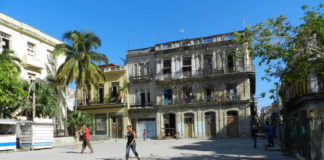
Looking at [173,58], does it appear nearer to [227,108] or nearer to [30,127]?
[227,108]

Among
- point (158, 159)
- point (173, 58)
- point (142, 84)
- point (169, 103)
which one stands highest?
point (173, 58)

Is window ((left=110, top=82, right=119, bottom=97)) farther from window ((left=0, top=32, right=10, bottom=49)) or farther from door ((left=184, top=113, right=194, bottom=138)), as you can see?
window ((left=0, top=32, right=10, bottom=49))

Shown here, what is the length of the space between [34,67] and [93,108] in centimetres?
1219

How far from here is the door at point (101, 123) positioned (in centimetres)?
4131

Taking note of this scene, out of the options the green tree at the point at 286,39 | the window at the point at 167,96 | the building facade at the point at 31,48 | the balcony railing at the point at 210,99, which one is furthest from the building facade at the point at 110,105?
the green tree at the point at 286,39

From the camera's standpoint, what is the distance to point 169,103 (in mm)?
38562

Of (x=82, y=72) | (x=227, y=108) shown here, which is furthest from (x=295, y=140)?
(x=82, y=72)

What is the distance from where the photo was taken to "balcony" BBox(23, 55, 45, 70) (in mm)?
29719

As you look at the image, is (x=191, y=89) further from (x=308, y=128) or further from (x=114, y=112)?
(x=308, y=128)

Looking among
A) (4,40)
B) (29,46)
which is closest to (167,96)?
(29,46)

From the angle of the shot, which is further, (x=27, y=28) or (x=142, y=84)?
(x=142, y=84)

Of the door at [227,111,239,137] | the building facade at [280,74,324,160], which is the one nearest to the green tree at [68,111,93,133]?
the door at [227,111,239,137]

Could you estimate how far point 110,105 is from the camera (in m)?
40.5

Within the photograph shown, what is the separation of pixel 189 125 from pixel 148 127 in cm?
531
